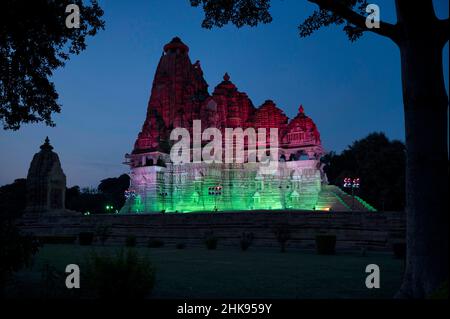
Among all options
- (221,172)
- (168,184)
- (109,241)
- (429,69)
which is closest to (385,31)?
(429,69)

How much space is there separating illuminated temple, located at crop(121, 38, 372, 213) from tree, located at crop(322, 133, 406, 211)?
5.10 meters

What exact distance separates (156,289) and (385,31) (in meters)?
7.20

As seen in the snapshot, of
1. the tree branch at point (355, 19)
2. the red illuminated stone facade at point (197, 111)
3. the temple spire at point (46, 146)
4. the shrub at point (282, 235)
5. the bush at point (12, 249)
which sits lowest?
the shrub at point (282, 235)

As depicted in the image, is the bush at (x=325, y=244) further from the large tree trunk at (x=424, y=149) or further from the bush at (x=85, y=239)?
the bush at (x=85, y=239)

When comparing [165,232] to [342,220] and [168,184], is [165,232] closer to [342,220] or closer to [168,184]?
[342,220]

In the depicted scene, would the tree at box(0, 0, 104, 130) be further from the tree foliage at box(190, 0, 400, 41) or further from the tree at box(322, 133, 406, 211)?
the tree at box(322, 133, 406, 211)

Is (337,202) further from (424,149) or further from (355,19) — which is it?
(424,149)

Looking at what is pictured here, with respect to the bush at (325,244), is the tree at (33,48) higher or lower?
higher

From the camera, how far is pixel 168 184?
57.0m

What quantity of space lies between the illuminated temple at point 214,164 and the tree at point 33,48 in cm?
3568

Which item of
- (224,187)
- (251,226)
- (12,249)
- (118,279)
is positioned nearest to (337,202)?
(224,187)

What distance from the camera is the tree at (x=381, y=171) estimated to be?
159 feet

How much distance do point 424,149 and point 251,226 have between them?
81.9 feet

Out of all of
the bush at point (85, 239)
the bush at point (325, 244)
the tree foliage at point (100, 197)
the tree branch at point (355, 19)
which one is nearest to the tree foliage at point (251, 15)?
the tree branch at point (355, 19)
